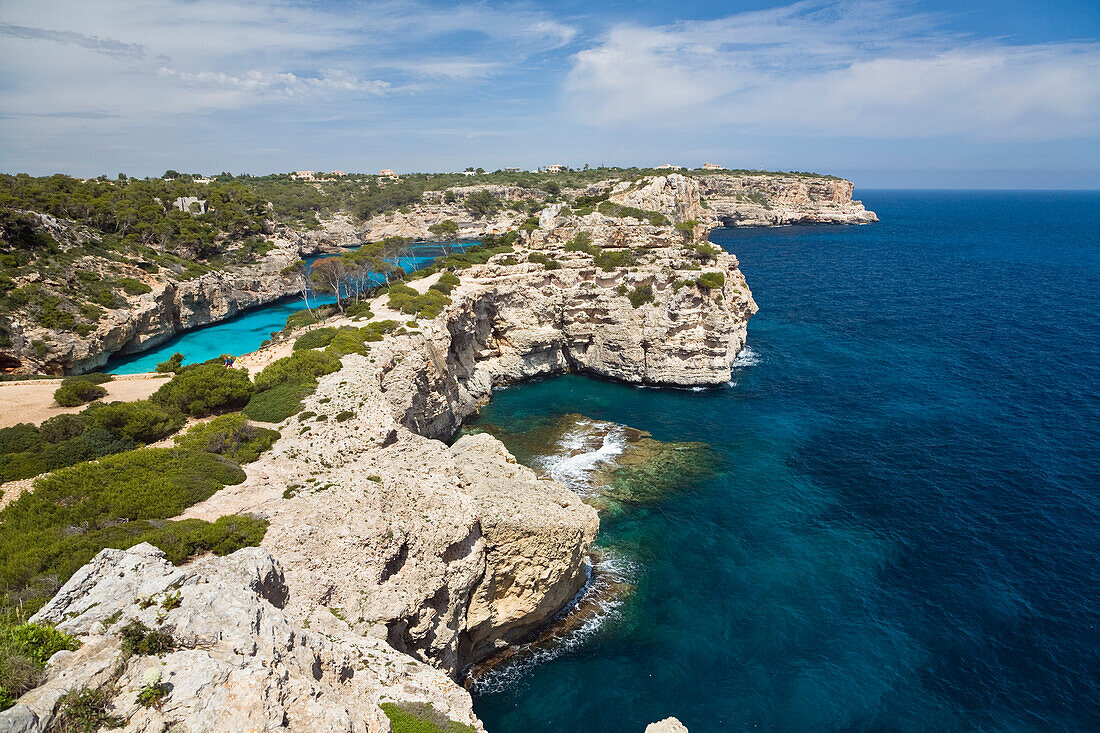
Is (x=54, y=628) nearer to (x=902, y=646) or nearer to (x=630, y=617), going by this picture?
(x=630, y=617)

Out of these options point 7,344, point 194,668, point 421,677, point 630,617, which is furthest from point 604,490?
point 7,344

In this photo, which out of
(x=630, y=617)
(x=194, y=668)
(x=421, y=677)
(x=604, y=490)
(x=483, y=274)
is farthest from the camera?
(x=483, y=274)

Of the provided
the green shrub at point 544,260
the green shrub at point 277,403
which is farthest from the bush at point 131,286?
the green shrub at point 544,260

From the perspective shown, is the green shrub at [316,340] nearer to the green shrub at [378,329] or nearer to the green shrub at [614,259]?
the green shrub at [378,329]

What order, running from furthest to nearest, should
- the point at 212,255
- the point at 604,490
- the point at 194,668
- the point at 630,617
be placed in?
the point at 212,255 < the point at 604,490 < the point at 630,617 < the point at 194,668

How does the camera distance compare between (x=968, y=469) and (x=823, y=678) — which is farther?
(x=968, y=469)

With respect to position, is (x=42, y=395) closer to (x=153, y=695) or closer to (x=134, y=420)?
(x=134, y=420)
